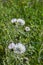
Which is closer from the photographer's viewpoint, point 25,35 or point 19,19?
point 25,35

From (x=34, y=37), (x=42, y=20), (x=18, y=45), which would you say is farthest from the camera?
(x=42, y=20)

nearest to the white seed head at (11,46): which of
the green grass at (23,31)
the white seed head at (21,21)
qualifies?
the green grass at (23,31)

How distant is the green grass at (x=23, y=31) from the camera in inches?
110

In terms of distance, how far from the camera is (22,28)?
127 inches

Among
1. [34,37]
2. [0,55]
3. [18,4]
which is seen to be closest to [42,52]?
[34,37]

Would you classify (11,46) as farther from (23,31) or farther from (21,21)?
(21,21)

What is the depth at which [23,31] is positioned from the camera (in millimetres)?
3160

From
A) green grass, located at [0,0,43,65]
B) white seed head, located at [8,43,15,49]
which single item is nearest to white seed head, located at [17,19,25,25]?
green grass, located at [0,0,43,65]

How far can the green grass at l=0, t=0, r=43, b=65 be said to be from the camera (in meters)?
2.79

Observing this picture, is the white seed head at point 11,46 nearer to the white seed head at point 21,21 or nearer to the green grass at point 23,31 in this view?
the green grass at point 23,31

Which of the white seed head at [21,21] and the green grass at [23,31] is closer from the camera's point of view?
the green grass at [23,31]

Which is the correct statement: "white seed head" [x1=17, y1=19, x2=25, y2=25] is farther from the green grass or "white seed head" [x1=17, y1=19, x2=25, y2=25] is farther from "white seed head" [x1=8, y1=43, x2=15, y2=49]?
"white seed head" [x1=8, y1=43, x2=15, y2=49]

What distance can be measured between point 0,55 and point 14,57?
188 mm

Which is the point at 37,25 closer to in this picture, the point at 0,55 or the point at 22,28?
the point at 22,28
